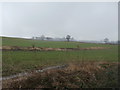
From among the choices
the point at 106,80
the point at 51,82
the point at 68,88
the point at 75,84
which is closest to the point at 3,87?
the point at 51,82

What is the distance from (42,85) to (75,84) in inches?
74.4

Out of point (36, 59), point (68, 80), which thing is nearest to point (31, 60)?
point (36, 59)

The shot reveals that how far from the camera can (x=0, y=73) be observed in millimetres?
8742

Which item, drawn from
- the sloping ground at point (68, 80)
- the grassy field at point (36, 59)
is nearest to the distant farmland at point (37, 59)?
the grassy field at point (36, 59)

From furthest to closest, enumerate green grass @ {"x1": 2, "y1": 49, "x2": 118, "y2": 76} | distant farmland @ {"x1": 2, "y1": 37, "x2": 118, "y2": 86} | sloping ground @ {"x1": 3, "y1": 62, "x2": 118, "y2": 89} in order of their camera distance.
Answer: distant farmland @ {"x1": 2, "y1": 37, "x2": 118, "y2": 86}, green grass @ {"x1": 2, "y1": 49, "x2": 118, "y2": 76}, sloping ground @ {"x1": 3, "y1": 62, "x2": 118, "y2": 89}

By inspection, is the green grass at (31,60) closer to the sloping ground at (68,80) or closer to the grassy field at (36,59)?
the grassy field at (36,59)

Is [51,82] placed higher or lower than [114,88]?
higher

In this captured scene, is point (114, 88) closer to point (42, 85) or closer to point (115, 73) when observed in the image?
point (115, 73)

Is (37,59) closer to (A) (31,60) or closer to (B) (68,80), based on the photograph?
(A) (31,60)

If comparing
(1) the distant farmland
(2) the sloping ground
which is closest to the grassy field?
(1) the distant farmland

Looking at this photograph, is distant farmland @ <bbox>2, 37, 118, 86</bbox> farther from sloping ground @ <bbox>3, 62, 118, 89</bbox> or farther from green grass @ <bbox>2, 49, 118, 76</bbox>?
sloping ground @ <bbox>3, 62, 118, 89</bbox>

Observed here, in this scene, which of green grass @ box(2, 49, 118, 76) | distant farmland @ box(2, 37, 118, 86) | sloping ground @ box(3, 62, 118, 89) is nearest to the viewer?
sloping ground @ box(3, 62, 118, 89)

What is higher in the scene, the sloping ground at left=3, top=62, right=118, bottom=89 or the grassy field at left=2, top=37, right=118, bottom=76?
the grassy field at left=2, top=37, right=118, bottom=76

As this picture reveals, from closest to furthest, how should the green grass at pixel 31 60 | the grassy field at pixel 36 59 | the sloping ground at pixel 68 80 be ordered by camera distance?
1. the sloping ground at pixel 68 80
2. the green grass at pixel 31 60
3. the grassy field at pixel 36 59
